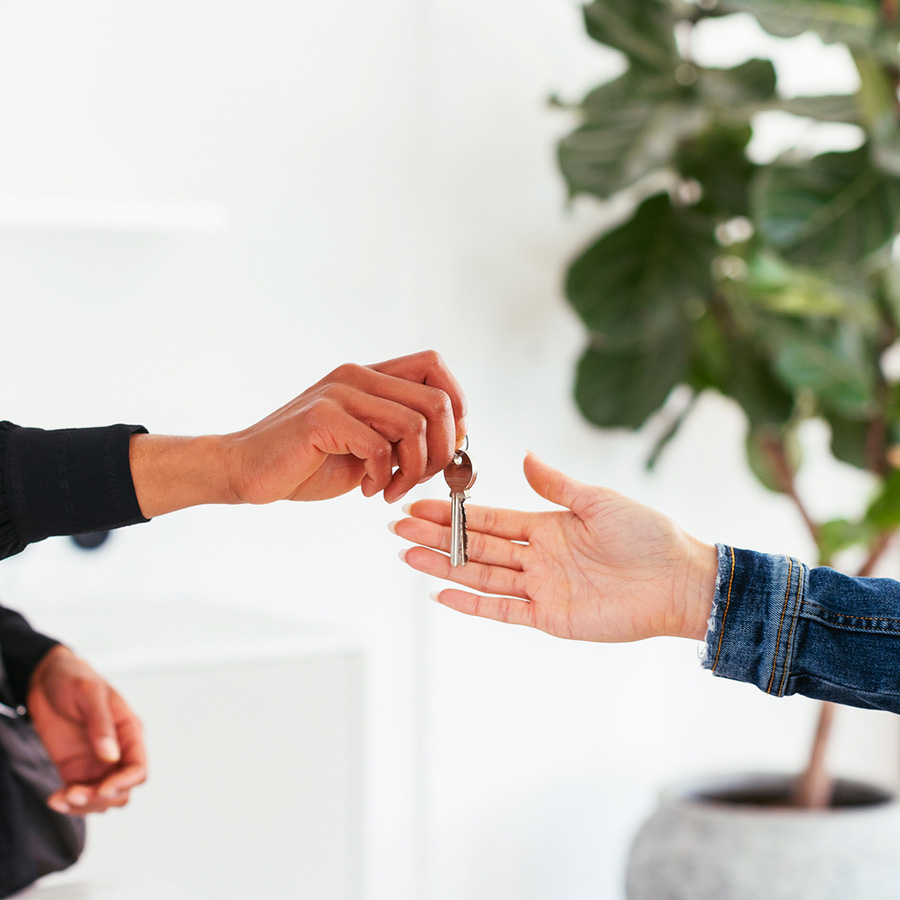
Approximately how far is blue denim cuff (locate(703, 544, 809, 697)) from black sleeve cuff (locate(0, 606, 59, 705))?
71 cm

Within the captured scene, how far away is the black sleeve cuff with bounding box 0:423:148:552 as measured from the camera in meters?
0.79

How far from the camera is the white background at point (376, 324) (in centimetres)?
178

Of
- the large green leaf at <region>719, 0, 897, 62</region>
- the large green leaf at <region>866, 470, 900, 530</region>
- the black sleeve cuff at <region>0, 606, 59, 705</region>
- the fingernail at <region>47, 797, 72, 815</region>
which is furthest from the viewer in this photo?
the large green leaf at <region>866, 470, 900, 530</region>

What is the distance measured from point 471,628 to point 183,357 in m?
0.77

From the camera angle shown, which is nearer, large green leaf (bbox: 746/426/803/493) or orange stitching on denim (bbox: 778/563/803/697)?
orange stitching on denim (bbox: 778/563/803/697)

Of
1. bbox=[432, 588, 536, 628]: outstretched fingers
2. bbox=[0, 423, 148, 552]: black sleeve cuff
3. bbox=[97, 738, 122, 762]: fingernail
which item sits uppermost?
bbox=[0, 423, 148, 552]: black sleeve cuff

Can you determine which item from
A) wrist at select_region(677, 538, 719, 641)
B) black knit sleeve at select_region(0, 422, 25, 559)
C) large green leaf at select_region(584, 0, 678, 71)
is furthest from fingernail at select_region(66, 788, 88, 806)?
large green leaf at select_region(584, 0, 678, 71)

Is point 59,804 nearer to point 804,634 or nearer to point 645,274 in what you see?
point 804,634

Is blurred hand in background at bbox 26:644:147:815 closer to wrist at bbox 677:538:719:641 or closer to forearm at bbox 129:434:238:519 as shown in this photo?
forearm at bbox 129:434:238:519

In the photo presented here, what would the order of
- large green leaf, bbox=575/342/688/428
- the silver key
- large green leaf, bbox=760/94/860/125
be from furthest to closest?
large green leaf, bbox=575/342/688/428
large green leaf, bbox=760/94/860/125
the silver key

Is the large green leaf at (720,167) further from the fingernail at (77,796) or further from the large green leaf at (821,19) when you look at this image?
the fingernail at (77,796)

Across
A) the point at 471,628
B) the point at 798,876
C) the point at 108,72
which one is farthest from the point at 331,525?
the point at 798,876

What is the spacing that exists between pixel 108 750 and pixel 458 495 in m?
0.44

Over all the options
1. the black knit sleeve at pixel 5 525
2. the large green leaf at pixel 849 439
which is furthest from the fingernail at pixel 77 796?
the large green leaf at pixel 849 439
